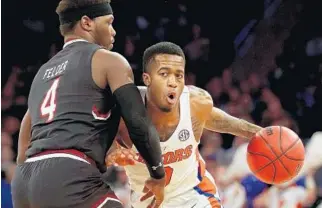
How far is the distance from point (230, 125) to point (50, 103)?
1512 millimetres

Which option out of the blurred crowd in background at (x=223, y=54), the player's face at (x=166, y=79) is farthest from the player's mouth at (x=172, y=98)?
the blurred crowd in background at (x=223, y=54)

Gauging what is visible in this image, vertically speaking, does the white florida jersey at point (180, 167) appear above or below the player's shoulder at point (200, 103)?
below

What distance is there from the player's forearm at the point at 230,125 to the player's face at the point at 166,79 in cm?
41

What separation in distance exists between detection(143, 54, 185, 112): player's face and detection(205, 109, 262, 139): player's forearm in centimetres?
41

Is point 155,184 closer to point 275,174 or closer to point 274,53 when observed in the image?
point 275,174

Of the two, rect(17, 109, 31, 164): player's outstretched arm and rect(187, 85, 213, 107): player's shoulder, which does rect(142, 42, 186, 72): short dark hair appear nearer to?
rect(187, 85, 213, 107): player's shoulder

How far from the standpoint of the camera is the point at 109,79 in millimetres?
2473

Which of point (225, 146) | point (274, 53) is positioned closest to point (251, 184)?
point (225, 146)

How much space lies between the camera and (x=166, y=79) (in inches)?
130

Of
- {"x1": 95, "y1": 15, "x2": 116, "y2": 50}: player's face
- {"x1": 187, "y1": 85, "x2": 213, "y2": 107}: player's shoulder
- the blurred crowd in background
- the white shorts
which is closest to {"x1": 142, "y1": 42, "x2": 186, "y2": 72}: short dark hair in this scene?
{"x1": 187, "y1": 85, "x2": 213, "y2": 107}: player's shoulder

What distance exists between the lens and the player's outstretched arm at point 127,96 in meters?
2.45

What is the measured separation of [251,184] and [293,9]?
7.73 ft

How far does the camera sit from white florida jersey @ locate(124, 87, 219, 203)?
3.50 meters

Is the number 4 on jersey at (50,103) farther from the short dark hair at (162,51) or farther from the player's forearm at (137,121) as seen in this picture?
the short dark hair at (162,51)
